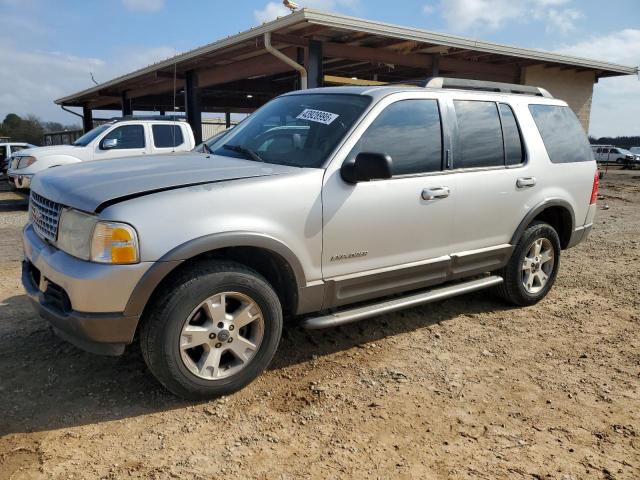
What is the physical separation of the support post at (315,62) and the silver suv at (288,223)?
21.4ft

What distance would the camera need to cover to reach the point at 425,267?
12.9ft

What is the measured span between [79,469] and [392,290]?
7.37 ft

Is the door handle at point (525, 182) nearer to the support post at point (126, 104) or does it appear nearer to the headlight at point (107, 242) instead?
the headlight at point (107, 242)

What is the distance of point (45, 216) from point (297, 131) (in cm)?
178

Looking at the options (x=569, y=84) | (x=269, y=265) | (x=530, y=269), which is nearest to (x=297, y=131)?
(x=269, y=265)

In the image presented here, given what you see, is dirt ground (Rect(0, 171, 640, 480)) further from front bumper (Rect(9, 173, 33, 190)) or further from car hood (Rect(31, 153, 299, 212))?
front bumper (Rect(9, 173, 33, 190))

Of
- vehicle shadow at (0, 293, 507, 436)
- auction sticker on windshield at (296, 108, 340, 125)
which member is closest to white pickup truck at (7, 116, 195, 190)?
vehicle shadow at (0, 293, 507, 436)

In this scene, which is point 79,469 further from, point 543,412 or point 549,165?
point 549,165

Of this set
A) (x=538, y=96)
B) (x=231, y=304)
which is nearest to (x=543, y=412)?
(x=231, y=304)

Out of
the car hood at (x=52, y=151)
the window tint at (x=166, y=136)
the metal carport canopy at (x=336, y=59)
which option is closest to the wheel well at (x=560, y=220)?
the metal carport canopy at (x=336, y=59)

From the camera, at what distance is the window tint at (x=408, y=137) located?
12.0ft

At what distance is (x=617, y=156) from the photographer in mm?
35469

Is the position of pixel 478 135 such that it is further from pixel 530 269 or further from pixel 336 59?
pixel 336 59

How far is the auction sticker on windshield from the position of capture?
148 inches
